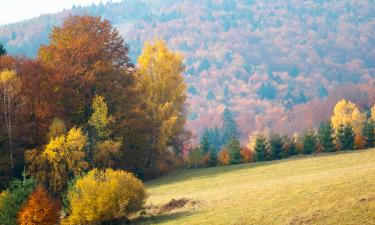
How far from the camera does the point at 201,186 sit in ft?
142

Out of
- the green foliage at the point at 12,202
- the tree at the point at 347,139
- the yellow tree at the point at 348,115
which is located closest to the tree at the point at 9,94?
the green foliage at the point at 12,202

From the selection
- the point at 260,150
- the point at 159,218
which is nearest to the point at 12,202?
the point at 159,218

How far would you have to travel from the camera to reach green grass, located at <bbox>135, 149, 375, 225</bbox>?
80.5ft

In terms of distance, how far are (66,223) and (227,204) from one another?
9.36 metres

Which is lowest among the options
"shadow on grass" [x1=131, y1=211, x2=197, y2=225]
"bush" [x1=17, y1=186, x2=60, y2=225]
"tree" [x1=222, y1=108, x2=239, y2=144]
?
"shadow on grass" [x1=131, y1=211, x2=197, y2=225]

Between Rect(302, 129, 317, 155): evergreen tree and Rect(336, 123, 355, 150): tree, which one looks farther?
Rect(302, 129, 317, 155): evergreen tree

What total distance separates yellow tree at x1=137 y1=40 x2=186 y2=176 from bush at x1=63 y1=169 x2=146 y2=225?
23828 mm

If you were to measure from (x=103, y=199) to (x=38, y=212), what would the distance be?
13.8 ft

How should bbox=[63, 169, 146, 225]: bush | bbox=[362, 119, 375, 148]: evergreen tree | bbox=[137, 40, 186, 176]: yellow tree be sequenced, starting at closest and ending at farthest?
bbox=[63, 169, 146, 225]: bush
bbox=[137, 40, 186, 176]: yellow tree
bbox=[362, 119, 375, 148]: evergreen tree

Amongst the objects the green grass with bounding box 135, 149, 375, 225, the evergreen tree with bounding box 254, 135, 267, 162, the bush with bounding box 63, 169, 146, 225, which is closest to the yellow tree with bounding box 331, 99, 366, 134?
the evergreen tree with bounding box 254, 135, 267, 162

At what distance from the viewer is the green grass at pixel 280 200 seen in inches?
966

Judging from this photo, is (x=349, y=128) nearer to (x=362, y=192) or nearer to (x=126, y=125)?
(x=126, y=125)

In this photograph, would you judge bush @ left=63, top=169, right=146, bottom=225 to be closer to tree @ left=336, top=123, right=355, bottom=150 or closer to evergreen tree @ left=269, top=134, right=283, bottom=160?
evergreen tree @ left=269, top=134, right=283, bottom=160

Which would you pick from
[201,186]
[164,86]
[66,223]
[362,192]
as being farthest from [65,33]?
[362,192]
